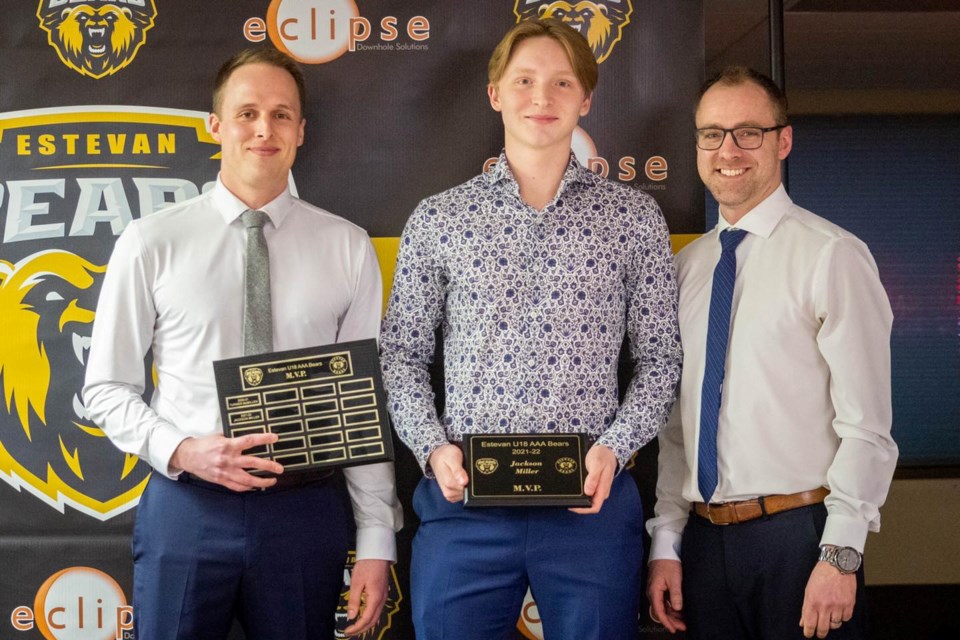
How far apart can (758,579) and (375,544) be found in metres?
0.88

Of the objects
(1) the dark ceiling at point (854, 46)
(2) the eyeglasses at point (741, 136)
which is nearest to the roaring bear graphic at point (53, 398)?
(2) the eyeglasses at point (741, 136)

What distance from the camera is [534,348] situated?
2.21 meters

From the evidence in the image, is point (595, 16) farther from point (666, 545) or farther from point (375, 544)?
point (375, 544)

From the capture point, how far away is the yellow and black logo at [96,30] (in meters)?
2.81

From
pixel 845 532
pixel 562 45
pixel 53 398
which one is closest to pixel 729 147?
pixel 562 45

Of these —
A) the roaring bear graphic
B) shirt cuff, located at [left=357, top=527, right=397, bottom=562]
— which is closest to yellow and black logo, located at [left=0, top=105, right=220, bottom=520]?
the roaring bear graphic

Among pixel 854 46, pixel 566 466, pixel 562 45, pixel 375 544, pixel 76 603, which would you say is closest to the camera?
pixel 566 466

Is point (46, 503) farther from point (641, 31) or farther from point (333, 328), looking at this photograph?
point (641, 31)

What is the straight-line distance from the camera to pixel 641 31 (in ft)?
9.27

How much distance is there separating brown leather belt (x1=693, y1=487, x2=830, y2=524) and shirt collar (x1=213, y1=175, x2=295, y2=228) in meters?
1.26

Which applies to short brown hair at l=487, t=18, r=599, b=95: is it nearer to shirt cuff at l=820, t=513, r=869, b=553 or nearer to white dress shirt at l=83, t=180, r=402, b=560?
white dress shirt at l=83, t=180, r=402, b=560

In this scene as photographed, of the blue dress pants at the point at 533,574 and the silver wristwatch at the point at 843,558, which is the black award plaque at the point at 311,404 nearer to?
the blue dress pants at the point at 533,574

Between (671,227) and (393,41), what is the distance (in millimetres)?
952

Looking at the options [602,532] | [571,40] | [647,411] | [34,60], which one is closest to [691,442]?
[647,411]
